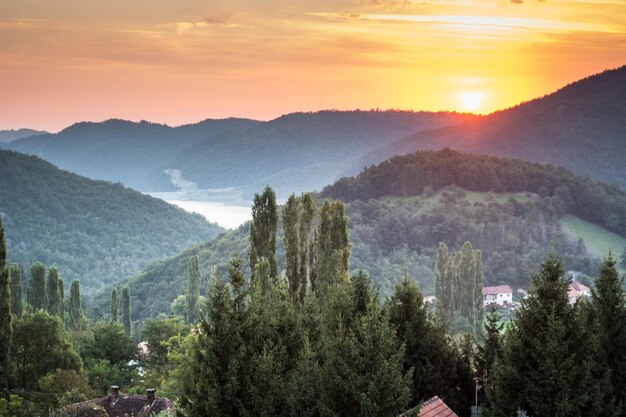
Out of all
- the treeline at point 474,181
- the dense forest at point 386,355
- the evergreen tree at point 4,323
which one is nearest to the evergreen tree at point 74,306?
the evergreen tree at point 4,323

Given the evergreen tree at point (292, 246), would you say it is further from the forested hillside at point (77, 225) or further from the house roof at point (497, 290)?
the forested hillside at point (77, 225)

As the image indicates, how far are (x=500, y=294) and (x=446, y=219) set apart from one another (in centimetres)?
2730

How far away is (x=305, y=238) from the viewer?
43.4 meters

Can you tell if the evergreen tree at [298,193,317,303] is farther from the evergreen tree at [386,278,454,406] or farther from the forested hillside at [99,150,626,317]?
the forested hillside at [99,150,626,317]

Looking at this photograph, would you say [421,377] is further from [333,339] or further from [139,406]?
[139,406]

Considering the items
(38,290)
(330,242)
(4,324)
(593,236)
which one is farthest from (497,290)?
(4,324)

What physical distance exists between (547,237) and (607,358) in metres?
122

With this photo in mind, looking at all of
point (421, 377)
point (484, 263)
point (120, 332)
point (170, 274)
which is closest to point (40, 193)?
point (170, 274)

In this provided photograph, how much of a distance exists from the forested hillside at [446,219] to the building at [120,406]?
77.4m

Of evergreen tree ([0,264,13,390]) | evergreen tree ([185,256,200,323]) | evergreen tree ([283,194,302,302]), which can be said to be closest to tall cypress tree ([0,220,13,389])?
evergreen tree ([0,264,13,390])

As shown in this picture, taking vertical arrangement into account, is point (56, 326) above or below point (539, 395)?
below

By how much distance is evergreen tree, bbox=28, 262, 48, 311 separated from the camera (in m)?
71.4

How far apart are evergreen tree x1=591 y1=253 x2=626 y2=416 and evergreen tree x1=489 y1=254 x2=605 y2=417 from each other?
1.93 meters

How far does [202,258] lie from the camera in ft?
438
